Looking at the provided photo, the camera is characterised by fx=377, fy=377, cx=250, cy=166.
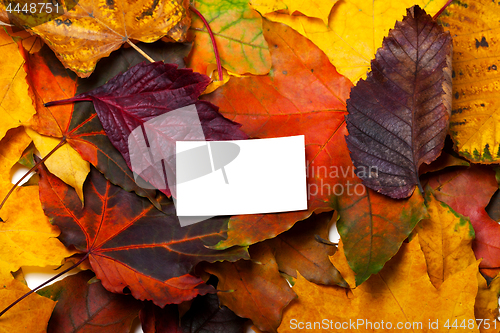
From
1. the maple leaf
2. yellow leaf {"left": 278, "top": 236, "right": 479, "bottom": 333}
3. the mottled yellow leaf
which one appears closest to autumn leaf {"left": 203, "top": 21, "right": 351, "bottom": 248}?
the maple leaf

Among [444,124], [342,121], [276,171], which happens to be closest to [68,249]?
[276,171]

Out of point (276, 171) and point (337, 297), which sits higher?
point (276, 171)

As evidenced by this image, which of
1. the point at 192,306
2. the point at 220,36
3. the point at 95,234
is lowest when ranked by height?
the point at 192,306

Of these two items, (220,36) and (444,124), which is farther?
(220,36)

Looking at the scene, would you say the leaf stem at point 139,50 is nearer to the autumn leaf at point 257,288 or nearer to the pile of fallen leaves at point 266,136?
the pile of fallen leaves at point 266,136

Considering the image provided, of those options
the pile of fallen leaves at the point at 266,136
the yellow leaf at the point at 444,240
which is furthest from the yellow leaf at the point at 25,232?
the yellow leaf at the point at 444,240

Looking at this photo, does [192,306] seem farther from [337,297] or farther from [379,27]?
[379,27]

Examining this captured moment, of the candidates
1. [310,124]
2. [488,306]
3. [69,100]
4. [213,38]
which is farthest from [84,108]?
[488,306]

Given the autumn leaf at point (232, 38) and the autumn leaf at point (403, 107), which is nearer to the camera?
the autumn leaf at point (403, 107)
